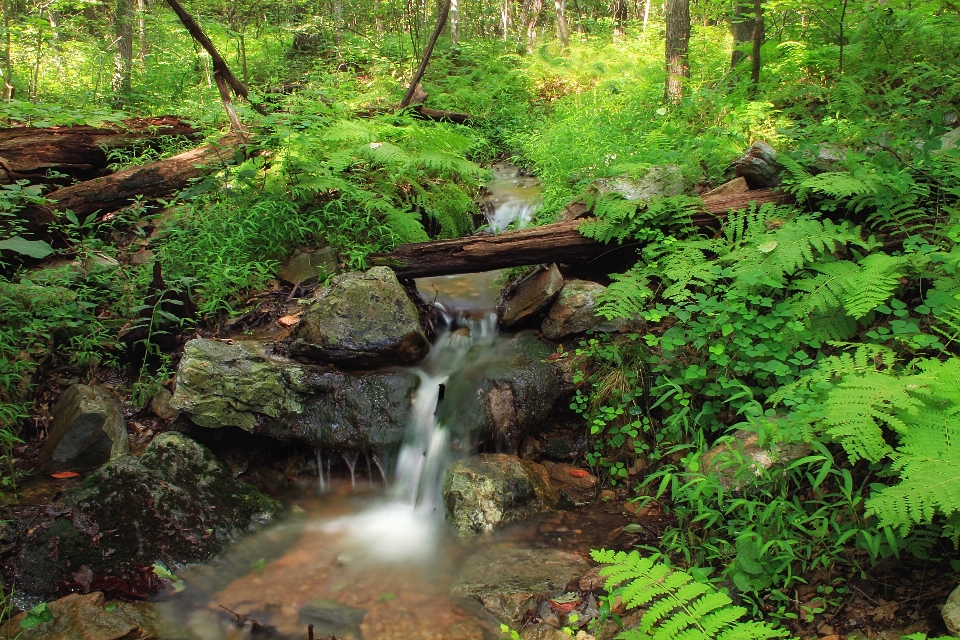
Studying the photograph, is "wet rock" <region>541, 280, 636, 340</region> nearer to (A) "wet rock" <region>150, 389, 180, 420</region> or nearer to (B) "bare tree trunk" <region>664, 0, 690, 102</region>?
(A) "wet rock" <region>150, 389, 180, 420</region>

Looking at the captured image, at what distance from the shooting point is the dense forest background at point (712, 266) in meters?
3.15

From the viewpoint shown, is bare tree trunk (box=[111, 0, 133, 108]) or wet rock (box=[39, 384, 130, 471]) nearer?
wet rock (box=[39, 384, 130, 471])

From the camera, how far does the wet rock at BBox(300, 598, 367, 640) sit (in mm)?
3533

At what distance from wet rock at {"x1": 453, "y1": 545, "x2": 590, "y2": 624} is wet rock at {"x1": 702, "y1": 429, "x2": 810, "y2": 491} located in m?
1.10

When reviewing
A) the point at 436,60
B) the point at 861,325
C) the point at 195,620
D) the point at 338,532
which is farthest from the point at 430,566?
the point at 436,60

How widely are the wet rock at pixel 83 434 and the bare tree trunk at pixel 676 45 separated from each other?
837 centimetres


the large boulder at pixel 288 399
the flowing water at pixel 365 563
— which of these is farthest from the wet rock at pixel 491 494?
the large boulder at pixel 288 399

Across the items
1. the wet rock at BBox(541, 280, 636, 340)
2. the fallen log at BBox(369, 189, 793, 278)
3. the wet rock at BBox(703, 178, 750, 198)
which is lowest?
the wet rock at BBox(541, 280, 636, 340)

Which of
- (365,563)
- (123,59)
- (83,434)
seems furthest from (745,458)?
(123,59)

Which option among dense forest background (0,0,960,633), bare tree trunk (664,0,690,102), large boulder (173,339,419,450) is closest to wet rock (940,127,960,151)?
dense forest background (0,0,960,633)

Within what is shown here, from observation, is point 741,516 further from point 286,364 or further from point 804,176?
point 286,364

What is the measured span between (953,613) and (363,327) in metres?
4.44

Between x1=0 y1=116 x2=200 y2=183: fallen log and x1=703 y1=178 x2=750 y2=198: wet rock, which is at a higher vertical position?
x1=0 y1=116 x2=200 y2=183: fallen log

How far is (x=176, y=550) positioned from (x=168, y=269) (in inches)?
127
